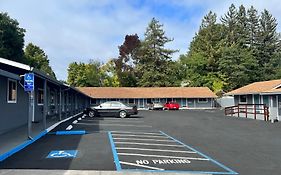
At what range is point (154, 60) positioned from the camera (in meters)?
72.2

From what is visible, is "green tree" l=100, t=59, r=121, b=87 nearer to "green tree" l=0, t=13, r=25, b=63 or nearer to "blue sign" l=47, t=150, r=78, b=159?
"green tree" l=0, t=13, r=25, b=63

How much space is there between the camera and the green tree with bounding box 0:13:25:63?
3906 centimetres

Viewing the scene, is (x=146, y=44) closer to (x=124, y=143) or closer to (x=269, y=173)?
(x=124, y=143)

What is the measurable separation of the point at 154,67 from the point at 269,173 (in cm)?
6431

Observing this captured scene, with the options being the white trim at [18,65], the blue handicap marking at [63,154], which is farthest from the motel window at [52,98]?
the blue handicap marking at [63,154]

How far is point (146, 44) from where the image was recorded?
73938 millimetres

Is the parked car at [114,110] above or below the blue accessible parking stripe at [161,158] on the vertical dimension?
above

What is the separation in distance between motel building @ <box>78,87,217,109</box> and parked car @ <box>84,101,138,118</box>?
→ 2486 cm

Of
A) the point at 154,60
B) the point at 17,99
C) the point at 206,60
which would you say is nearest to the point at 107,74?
the point at 154,60

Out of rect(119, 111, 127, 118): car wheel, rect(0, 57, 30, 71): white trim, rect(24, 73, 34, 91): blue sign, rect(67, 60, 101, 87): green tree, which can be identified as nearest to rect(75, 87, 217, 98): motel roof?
rect(67, 60, 101, 87): green tree

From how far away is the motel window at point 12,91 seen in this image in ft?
51.6

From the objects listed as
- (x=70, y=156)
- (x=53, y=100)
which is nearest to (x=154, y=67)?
(x=53, y=100)

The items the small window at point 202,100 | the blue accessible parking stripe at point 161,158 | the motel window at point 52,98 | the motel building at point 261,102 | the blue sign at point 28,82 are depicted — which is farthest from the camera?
the small window at point 202,100

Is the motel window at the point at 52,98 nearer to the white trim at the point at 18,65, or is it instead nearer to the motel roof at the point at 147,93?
the white trim at the point at 18,65
